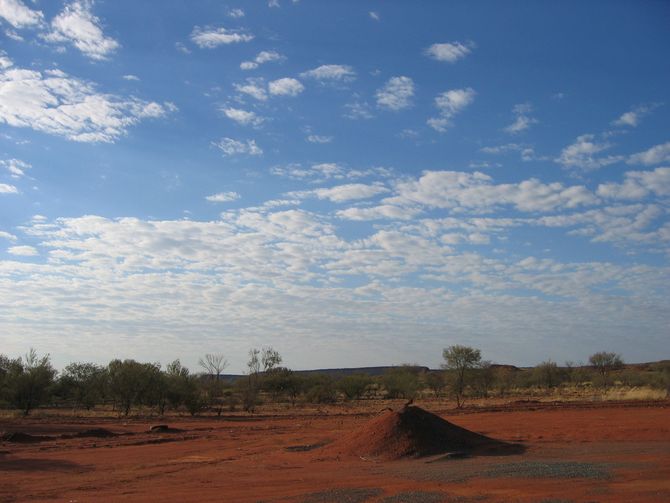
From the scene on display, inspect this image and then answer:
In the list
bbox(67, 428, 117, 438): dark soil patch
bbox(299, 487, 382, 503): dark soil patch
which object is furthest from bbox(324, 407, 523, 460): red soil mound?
bbox(67, 428, 117, 438): dark soil patch

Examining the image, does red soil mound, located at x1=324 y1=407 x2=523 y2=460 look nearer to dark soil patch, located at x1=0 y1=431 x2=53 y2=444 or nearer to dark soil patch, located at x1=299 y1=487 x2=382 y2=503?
dark soil patch, located at x1=299 y1=487 x2=382 y2=503

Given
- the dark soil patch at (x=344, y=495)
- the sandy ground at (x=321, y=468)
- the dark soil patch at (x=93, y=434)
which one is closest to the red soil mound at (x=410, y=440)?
the sandy ground at (x=321, y=468)

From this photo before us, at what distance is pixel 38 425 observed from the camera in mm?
39094

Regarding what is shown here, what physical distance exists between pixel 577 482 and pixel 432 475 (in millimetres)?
4139

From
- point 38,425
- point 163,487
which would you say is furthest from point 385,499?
point 38,425

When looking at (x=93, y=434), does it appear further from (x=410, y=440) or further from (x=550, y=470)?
(x=550, y=470)

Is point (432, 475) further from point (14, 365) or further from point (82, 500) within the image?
→ point (14, 365)

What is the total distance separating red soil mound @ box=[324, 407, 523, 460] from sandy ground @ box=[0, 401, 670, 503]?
0.84m

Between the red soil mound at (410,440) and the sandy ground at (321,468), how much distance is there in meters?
0.84

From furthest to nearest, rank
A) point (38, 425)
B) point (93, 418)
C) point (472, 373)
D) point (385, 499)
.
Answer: point (472, 373)
point (93, 418)
point (38, 425)
point (385, 499)

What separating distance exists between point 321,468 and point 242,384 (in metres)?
52.4

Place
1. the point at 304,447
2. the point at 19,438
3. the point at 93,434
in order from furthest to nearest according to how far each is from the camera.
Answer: the point at 93,434
the point at 19,438
the point at 304,447

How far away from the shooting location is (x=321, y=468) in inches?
808

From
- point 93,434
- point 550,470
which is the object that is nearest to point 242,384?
point 93,434
